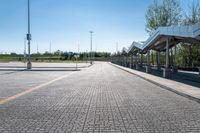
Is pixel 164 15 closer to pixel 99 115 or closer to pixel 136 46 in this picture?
pixel 136 46

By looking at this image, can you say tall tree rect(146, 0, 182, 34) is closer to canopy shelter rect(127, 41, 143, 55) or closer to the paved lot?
canopy shelter rect(127, 41, 143, 55)

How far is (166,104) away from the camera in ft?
36.4

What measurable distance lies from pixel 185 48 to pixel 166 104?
35.9 meters

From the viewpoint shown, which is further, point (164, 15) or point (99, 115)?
point (164, 15)

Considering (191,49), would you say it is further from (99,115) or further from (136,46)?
(99,115)

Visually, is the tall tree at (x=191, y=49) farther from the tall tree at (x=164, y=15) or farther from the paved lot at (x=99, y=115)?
the paved lot at (x=99, y=115)

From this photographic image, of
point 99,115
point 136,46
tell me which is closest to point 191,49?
point 136,46

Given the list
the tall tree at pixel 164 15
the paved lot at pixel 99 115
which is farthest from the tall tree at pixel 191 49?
the paved lot at pixel 99 115

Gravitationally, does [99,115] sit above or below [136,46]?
below

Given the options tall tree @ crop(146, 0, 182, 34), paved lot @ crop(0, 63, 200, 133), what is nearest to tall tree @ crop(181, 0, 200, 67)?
tall tree @ crop(146, 0, 182, 34)

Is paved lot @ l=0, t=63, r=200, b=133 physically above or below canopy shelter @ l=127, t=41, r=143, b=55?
below

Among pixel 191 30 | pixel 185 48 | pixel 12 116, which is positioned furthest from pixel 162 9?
pixel 12 116

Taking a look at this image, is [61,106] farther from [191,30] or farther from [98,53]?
[98,53]

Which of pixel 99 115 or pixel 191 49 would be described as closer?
pixel 99 115
